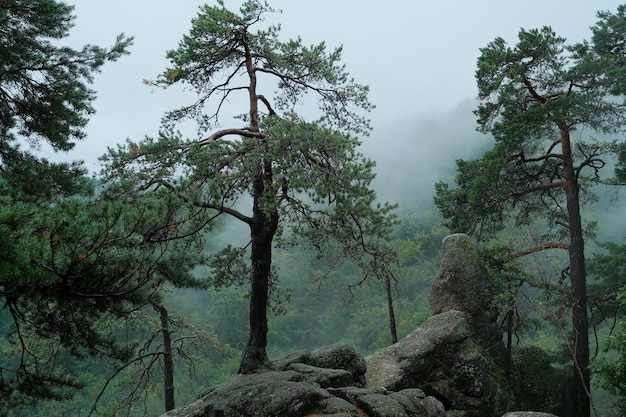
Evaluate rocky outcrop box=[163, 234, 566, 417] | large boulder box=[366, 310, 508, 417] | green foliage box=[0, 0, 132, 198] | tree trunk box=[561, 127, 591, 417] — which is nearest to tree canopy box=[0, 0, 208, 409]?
green foliage box=[0, 0, 132, 198]

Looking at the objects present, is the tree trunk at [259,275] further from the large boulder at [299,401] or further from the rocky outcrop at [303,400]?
the large boulder at [299,401]

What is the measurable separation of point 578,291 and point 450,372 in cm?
388

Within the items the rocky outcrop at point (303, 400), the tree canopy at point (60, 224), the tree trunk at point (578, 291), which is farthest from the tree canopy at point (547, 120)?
the tree canopy at point (60, 224)

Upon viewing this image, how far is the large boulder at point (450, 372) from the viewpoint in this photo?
38.7 ft

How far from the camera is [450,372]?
12148 mm

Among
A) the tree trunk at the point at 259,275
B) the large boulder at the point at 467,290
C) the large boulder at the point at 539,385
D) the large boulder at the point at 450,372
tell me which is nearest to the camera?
the tree trunk at the point at 259,275

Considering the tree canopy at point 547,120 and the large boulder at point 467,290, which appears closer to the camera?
the tree canopy at point 547,120

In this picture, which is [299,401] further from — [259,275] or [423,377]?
[423,377]

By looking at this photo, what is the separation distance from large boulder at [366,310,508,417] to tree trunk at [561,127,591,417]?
1901 millimetres

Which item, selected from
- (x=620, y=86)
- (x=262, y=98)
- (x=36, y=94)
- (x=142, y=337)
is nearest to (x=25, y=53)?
(x=36, y=94)

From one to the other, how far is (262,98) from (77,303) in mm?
7540

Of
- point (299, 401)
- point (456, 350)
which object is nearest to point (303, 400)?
point (299, 401)

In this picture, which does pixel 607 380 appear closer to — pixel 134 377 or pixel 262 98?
pixel 262 98

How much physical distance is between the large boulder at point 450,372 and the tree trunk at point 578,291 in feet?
6.24
